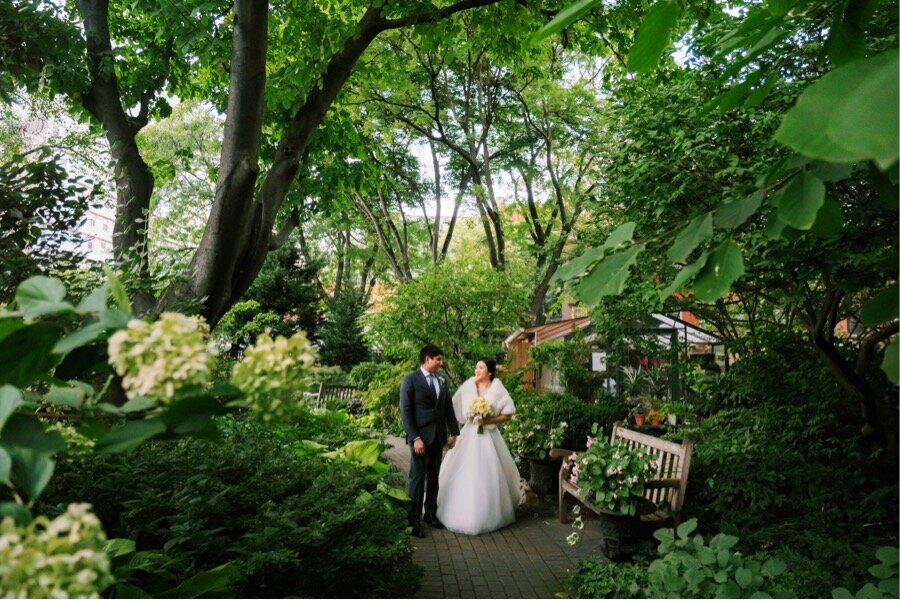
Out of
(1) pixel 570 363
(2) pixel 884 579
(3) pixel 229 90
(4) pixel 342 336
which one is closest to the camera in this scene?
(2) pixel 884 579

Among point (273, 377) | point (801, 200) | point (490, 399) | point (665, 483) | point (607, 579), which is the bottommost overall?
point (607, 579)

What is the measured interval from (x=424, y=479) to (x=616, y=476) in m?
2.56

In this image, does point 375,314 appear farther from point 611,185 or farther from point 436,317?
point 611,185

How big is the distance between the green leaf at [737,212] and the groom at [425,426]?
252 inches

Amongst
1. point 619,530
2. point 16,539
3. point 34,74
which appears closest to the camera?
point 16,539

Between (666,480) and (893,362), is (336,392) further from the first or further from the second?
(893,362)

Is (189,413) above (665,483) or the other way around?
above

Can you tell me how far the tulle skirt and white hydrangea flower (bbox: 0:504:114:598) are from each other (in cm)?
703

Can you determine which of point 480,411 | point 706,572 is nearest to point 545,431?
point 480,411

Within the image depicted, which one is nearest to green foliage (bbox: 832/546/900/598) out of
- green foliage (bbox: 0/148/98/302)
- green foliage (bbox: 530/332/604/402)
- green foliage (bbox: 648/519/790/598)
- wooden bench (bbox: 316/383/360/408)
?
green foliage (bbox: 648/519/790/598)

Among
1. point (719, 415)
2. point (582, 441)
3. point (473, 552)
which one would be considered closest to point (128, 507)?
point (473, 552)

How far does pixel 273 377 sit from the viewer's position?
0.93m

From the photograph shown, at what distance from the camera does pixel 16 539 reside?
729 millimetres

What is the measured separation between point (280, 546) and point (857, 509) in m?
4.59
